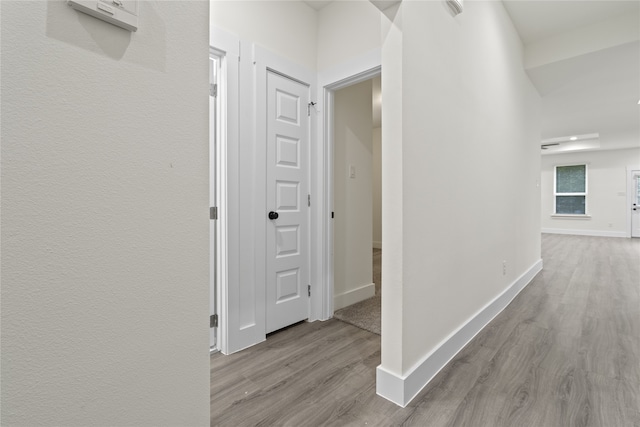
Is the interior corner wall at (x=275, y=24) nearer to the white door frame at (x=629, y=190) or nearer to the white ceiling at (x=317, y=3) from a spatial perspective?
the white ceiling at (x=317, y=3)

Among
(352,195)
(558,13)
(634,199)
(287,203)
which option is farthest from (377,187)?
(634,199)

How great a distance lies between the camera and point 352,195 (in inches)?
119

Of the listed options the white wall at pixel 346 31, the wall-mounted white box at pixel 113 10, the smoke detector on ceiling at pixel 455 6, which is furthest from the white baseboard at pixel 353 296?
the wall-mounted white box at pixel 113 10

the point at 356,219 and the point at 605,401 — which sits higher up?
the point at 356,219

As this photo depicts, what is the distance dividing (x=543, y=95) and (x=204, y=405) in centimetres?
556

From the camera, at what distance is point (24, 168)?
55 cm

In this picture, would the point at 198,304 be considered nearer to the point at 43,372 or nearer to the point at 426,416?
the point at 43,372

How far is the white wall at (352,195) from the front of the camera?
289 centimetres

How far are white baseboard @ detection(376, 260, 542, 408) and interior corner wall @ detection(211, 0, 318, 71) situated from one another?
2.31 metres

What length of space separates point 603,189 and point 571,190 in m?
0.73

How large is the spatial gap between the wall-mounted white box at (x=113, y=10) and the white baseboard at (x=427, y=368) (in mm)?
1695

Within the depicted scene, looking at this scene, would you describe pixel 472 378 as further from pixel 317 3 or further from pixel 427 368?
pixel 317 3

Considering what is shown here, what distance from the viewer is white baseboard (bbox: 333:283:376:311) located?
2879 mm

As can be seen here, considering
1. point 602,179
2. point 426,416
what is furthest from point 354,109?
point 602,179
